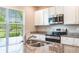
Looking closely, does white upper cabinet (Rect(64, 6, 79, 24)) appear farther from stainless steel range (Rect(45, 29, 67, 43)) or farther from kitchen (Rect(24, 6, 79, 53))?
stainless steel range (Rect(45, 29, 67, 43))

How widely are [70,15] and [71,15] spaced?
34 mm

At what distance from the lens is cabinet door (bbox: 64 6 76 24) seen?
3295 mm

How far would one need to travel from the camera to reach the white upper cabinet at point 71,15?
324cm

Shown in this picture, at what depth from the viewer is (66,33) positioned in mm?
3531

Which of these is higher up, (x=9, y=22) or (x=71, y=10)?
(x=71, y=10)

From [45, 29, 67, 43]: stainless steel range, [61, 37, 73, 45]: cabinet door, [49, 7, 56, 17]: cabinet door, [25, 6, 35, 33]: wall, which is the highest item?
[49, 7, 56, 17]: cabinet door

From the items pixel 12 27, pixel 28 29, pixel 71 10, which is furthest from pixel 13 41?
pixel 71 10

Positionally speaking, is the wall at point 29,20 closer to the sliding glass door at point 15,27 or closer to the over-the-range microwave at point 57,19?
the sliding glass door at point 15,27

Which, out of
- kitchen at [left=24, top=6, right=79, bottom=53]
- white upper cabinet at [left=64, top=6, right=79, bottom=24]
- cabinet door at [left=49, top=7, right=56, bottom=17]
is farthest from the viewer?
cabinet door at [left=49, top=7, right=56, bottom=17]

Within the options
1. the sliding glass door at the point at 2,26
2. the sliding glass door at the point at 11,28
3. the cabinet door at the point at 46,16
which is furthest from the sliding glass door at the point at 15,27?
the cabinet door at the point at 46,16

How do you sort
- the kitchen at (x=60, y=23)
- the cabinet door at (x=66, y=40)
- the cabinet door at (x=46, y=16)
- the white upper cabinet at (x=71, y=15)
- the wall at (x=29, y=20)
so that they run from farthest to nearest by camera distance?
the cabinet door at (x=46, y=16)
the white upper cabinet at (x=71, y=15)
the kitchen at (x=60, y=23)
the cabinet door at (x=66, y=40)
the wall at (x=29, y=20)

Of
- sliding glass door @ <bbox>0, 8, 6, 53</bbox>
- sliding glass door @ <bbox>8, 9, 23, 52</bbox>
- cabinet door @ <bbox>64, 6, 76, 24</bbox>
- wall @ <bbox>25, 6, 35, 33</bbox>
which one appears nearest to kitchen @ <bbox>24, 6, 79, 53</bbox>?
cabinet door @ <bbox>64, 6, 76, 24</bbox>
